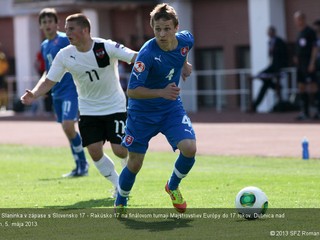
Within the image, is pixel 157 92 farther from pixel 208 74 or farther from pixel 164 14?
pixel 208 74

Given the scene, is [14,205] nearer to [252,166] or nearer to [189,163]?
[189,163]

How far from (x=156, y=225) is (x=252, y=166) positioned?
6394 mm

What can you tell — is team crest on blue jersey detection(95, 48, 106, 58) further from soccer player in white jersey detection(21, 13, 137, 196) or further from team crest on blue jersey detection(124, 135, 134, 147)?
team crest on blue jersey detection(124, 135, 134, 147)

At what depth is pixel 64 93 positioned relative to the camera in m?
15.4

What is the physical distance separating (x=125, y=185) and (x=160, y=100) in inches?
39.8

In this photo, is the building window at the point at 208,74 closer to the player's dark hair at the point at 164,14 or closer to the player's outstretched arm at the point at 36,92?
the player's outstretched arm at the point at 36,92

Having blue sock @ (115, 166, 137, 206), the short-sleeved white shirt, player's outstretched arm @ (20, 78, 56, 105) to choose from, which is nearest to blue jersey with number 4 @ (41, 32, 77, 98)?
the short-sleeved white shirt

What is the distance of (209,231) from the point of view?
912cm

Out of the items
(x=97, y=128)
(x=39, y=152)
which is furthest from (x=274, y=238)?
(x=39, y=152)

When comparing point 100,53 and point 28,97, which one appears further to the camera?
point 100,53

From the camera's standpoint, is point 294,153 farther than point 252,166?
Yes

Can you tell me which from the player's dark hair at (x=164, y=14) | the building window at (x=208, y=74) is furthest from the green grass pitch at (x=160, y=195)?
the building window at (x=208, y=74)

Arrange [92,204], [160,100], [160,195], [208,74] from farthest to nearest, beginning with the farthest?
[208,74], [160,195], [92,204], [160,100]

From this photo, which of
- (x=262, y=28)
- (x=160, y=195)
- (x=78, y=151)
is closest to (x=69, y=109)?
(x=78, y=151)
